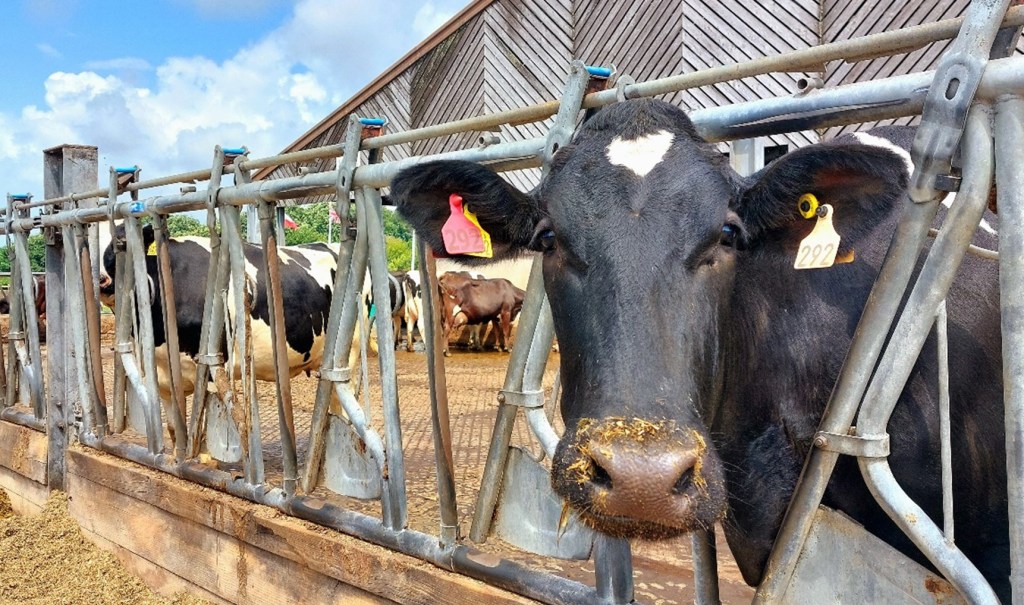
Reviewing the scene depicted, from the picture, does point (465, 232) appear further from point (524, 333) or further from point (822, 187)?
point (822, 187)

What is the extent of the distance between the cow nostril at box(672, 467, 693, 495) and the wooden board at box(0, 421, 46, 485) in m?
6.10

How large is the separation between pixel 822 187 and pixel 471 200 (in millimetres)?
990

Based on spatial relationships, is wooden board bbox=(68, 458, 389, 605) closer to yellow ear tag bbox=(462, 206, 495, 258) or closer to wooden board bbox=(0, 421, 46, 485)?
wooden board bbox=(0, 421, 46, 485)

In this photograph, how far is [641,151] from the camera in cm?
225

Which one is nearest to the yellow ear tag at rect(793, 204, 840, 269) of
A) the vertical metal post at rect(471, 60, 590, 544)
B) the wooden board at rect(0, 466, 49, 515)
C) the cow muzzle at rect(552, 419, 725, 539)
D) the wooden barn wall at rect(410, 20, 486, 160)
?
the cow muzzle at rect(552, 419, 725, 539)

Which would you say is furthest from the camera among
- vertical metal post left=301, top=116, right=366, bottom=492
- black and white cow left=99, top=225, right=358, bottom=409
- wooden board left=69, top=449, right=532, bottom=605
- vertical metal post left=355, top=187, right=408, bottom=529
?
black and white cow left=99, top=225, right=358, bottom=409

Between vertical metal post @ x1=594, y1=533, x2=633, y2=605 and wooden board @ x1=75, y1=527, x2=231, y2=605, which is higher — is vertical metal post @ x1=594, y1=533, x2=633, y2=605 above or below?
above

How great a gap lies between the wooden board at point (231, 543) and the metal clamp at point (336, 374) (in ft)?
2.30

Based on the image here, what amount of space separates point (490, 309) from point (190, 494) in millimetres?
13743

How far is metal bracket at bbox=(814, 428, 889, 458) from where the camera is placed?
1944 millimetres

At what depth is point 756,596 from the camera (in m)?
2.18

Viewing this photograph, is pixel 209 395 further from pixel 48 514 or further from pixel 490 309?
pixel 490 309

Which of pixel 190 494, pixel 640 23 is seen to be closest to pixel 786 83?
pixel 640 23

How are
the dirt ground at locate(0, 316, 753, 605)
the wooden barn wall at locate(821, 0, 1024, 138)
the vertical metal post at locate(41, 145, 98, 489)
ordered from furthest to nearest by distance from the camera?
the wooden barn wall at locate(821, 0, 1024, 138) → the vertical metal post at locate(41, 145, 98, 489) → the dirt ground at locate(0, 316, 753, 605)
